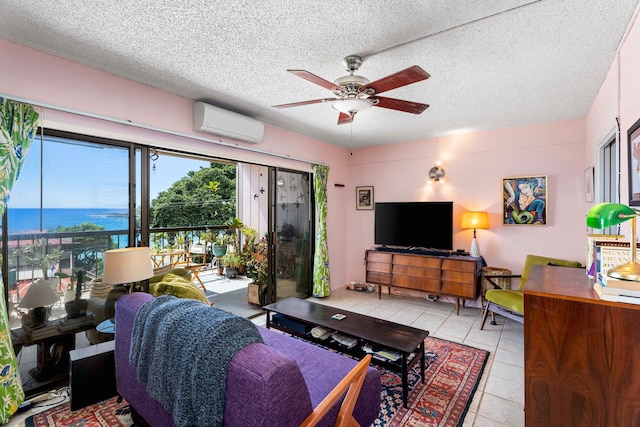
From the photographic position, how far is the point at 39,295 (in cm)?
226

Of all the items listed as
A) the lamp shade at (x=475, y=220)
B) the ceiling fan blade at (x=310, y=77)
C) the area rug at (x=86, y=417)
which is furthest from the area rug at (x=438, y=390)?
the ceiling fan blade at (x=310, y=77)

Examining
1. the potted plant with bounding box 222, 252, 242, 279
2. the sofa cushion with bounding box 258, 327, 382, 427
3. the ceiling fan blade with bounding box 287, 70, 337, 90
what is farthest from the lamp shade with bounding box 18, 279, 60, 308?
the potted plant with bounding box 222, 252, 242, 279

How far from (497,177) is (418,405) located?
3218mm

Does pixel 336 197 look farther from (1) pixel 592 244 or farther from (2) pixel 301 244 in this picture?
(1) pixel 592 244

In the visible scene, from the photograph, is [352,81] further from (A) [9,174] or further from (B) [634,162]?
(A) [9,174]

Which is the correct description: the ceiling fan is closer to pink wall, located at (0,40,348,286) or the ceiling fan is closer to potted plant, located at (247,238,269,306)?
pink wall, located at (0,40,348,286)

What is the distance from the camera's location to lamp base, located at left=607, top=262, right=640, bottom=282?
1.13 meters

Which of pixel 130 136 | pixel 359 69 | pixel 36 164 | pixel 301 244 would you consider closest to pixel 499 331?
pixel 301 244

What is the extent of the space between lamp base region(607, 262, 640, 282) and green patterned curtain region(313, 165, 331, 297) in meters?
Result: 3.68

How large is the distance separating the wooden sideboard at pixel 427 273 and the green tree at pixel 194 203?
3.89m

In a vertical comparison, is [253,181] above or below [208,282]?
above

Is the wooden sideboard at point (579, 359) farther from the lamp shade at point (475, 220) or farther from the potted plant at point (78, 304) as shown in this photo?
the potted plant at point (78, 304)

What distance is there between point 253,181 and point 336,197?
6.56 feet

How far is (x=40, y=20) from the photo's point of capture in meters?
1.77
